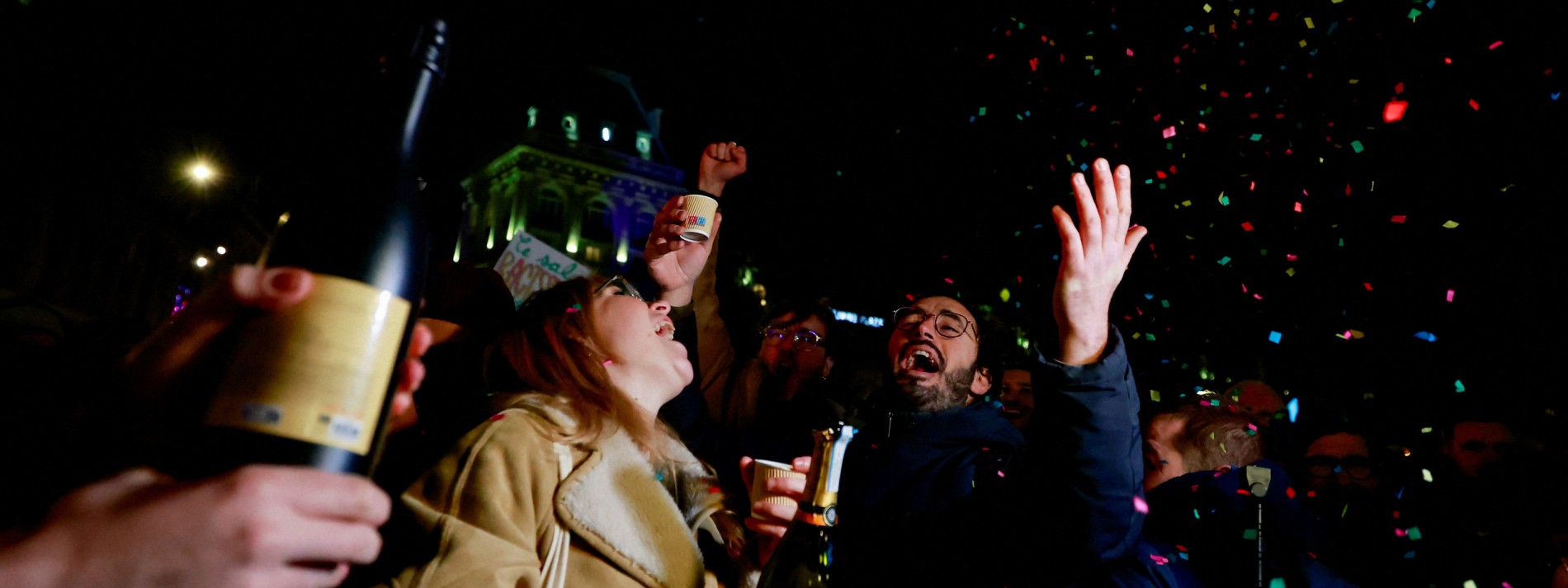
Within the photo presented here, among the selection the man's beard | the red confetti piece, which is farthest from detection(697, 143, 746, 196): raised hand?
the red confetti piece

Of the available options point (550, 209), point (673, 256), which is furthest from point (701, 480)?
point (550, 209)

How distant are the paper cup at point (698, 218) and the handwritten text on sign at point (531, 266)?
3.97 feet

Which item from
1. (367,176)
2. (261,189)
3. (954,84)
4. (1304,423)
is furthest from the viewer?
(261,189)

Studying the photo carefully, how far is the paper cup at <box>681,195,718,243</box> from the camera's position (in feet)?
12.3

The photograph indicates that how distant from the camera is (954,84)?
6.41m

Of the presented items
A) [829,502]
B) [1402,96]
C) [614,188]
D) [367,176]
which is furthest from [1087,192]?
[614,188]

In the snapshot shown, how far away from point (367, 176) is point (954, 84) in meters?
5.92

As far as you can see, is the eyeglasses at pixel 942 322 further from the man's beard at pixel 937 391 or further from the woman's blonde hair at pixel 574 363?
the woman's blonde hair at pixel 574 363

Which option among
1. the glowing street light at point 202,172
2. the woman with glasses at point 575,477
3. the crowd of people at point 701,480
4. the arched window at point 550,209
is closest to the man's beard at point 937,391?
the crowd of people at point 701,480

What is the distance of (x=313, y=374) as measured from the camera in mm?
829

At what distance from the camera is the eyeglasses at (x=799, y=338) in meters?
4.79

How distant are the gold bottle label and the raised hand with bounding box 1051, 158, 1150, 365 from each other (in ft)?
5.26

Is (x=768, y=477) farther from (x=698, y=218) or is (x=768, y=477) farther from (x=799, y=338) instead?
(x=799, y=338)

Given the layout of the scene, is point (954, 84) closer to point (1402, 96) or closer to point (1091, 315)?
point (1402, 96)
